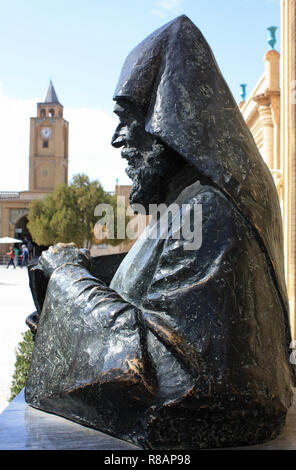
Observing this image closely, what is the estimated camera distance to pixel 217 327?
4.94 feet

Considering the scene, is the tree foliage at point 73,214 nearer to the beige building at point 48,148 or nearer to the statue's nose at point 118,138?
the statue's nose at point 118,138

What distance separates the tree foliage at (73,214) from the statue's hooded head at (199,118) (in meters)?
26.0

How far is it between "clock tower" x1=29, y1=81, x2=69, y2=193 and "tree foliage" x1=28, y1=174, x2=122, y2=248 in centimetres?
3142

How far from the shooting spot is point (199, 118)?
5.55 ft

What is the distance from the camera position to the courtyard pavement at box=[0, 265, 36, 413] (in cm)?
624

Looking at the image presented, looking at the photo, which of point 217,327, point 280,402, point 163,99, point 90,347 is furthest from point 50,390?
point 163,99

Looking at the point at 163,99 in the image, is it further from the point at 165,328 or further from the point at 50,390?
the point at 50,390

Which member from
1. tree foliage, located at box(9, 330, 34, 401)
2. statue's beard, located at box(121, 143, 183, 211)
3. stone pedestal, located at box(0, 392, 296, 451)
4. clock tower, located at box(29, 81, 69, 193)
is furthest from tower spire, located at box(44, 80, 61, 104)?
stone pedestal, located at box(0, 392, 296, 451)

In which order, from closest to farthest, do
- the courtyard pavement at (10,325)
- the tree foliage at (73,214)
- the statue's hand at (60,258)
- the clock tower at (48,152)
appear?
the statue's hand at (60,258) < the courtyard pavement at (10,325) < the tree foliage at (73,214) < the clock tower at (48,152)

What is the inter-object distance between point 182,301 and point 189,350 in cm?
15

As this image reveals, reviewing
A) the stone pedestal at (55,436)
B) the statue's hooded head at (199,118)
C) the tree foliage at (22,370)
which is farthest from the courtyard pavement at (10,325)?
the statue's hooded head at (199,118)

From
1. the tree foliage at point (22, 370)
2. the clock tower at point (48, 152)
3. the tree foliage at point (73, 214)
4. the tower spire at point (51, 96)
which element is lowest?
the tree foliage at point (22, 370)

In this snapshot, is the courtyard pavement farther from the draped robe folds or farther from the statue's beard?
the draped robe folds

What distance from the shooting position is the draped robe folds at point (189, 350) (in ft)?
4.87
